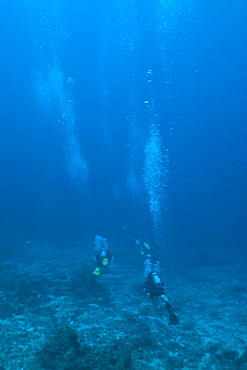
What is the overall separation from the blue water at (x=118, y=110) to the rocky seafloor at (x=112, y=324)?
979 centimetres

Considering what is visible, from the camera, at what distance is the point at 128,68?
33688 mm

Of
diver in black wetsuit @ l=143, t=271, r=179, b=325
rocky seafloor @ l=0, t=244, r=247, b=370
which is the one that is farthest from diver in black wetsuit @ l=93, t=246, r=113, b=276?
diver in black wetsuit @ l=143, t=271, r=179, b=325

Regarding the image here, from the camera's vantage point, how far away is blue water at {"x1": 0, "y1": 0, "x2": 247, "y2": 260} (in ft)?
92.4

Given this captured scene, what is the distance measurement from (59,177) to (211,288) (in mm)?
55672

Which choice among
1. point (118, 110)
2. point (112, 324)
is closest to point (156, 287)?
point (112, 324)

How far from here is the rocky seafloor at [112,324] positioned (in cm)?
408

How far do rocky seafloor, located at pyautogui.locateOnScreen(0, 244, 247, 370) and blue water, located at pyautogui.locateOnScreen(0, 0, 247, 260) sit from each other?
979cm

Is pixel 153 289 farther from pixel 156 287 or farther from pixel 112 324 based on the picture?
pixel 112 324

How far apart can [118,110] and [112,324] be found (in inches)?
1607

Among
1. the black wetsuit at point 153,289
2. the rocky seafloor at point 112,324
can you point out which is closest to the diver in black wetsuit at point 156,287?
the black wetsuit at point 153,289

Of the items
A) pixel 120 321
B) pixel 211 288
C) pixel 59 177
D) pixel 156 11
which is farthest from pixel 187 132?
pixel 120 321

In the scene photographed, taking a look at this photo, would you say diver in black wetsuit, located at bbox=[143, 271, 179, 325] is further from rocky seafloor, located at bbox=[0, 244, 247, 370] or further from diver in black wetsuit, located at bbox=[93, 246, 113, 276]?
diver in black wetsuit, located at bbox=[93, 246, 113, 276]

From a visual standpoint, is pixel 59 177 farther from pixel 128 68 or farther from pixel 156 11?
pixel 156 11

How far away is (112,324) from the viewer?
17.2 feet
